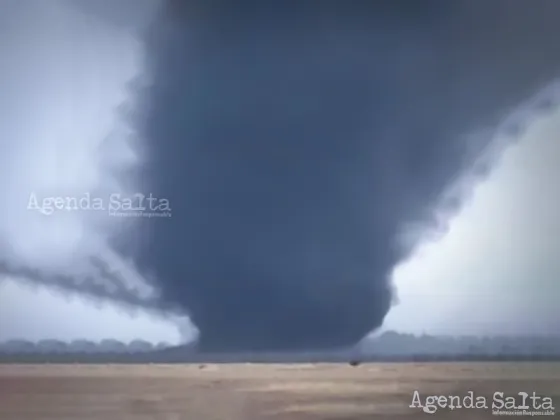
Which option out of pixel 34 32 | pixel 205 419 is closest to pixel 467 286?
pixel 205 419

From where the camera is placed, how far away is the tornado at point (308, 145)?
1.60 m

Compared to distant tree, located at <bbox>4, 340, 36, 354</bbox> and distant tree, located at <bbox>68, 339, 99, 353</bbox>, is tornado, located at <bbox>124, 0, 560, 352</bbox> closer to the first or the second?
distant tree, located at <bbox>68, 339, 99, 353</bbox>

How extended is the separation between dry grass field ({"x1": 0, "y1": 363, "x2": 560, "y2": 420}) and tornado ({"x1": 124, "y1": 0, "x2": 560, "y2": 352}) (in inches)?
2.5

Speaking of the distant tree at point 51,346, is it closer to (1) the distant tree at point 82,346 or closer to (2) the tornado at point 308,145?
(1) the distant tree at point 82,346

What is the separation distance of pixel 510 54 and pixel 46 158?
92 centimetres

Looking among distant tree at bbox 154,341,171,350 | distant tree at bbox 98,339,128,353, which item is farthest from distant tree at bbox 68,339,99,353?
distant tree at bbox 154,341,171,350

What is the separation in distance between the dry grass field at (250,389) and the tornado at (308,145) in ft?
0.21

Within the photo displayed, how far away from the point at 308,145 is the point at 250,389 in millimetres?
482

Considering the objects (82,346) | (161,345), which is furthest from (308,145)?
(82,346)

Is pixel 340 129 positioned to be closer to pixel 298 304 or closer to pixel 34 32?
pixel 298 304

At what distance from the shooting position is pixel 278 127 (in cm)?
161

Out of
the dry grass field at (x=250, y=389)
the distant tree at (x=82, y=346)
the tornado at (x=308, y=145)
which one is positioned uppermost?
the tornado at (x=308, y=145)

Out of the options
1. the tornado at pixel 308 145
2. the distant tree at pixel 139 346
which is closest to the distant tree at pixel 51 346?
the distant tree at pixel 139 346

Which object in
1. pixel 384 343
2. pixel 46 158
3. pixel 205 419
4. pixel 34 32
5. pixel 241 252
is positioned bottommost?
pixel 205 419
